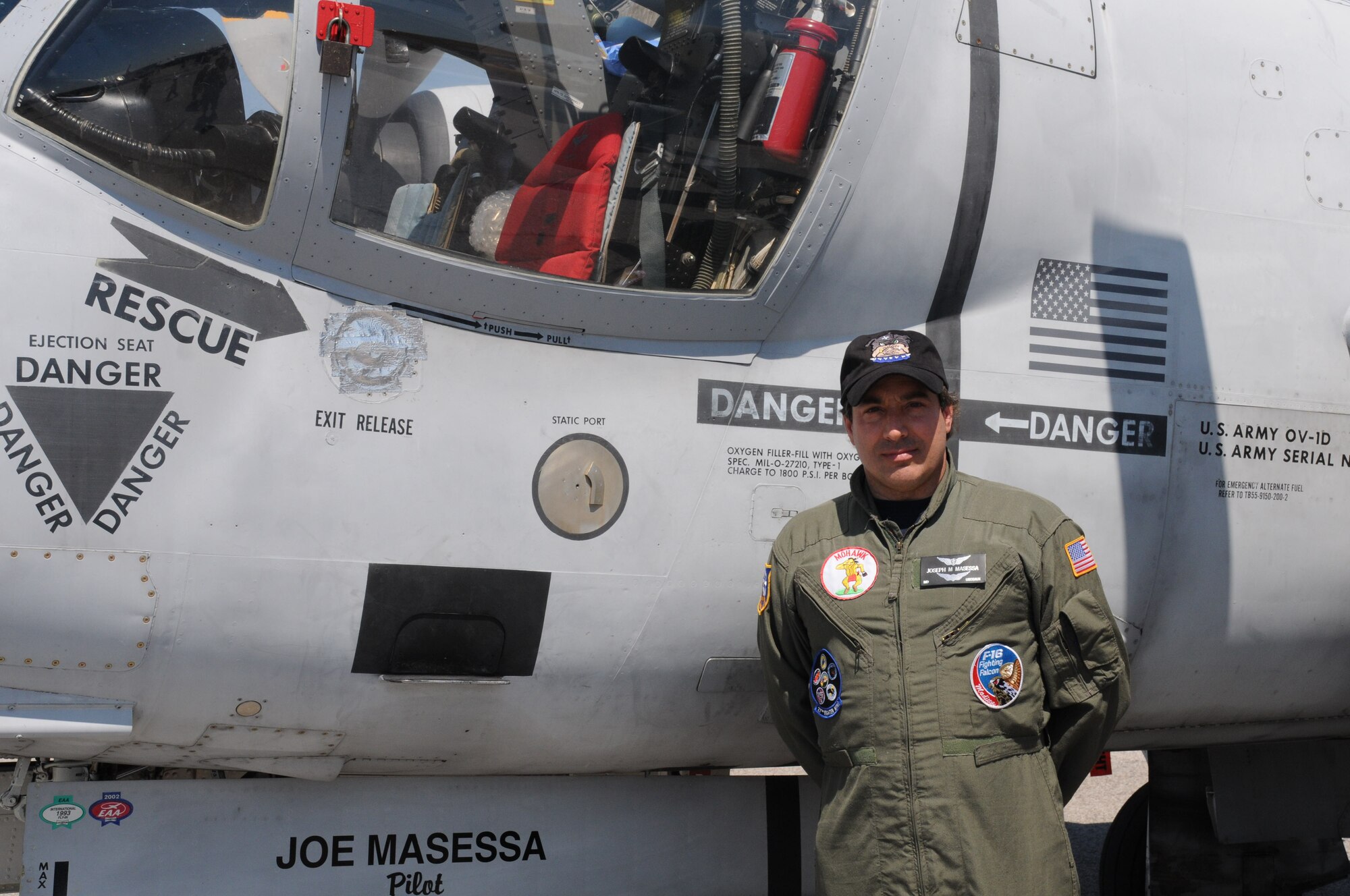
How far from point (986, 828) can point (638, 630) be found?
41.1 inches

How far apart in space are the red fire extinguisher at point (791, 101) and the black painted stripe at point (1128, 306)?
1.01 meters

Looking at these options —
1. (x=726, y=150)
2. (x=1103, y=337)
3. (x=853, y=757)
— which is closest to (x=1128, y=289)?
(x=1103, y=337)

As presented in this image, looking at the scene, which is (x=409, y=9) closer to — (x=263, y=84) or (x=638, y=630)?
(x=263, y=84)

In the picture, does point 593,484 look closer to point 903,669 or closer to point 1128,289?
point 903,669

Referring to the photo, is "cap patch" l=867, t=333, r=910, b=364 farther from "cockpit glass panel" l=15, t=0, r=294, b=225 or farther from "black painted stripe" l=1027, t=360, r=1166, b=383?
"cockpit glass panel" l=15, t=0, r=294, b=225

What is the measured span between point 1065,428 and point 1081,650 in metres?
1.10

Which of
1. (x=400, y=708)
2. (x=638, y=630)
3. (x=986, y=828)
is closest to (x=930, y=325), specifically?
(x=638, y=630)

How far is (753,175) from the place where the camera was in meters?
3.21

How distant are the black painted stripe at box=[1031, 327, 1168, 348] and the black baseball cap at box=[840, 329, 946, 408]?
970 millimetres

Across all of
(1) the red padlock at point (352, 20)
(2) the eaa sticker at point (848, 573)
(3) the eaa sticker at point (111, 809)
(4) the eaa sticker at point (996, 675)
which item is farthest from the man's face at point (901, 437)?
(3) the eaa sticker at point (111, 809)

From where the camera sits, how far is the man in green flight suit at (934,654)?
2.32 meters

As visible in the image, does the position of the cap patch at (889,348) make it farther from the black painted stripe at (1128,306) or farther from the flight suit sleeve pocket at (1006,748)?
the black painted stripe at (1128,306)

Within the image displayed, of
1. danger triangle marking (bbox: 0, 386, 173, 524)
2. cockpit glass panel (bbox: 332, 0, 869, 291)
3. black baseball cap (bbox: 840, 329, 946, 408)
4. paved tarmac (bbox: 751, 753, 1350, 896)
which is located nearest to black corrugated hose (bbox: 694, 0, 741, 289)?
cockpit glass panel (bbox: 332, 0, 869, 291)

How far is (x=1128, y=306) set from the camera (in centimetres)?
352
